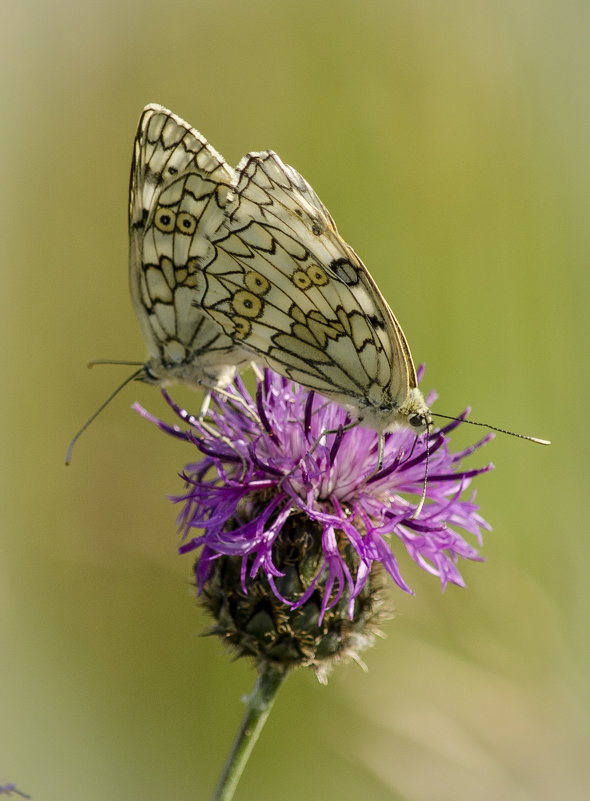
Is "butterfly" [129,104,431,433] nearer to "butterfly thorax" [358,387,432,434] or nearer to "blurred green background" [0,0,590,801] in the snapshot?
"butterfly thorax" [358,387,432,434]

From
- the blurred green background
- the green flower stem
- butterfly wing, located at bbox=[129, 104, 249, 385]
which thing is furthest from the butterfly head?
the blurred green background

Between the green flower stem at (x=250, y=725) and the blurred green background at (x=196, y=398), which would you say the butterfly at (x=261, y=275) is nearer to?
the green flower stem at (x=250, y=725)

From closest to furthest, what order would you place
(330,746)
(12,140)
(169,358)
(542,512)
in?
(169,358), (330,746), (542,512), (12,140)

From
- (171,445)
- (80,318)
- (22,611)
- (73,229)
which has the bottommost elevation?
(22,611)

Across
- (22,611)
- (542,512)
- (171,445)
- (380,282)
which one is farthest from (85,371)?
(542,512)

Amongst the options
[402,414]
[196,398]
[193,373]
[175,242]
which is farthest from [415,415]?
[196,398]

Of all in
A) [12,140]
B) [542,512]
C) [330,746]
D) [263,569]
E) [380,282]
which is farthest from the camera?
[12,140]

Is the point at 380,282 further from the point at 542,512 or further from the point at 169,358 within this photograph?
the point at 169,358

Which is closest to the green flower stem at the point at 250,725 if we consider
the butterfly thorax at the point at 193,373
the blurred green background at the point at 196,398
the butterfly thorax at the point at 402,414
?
the butterfly thorax at the point at 402,414
